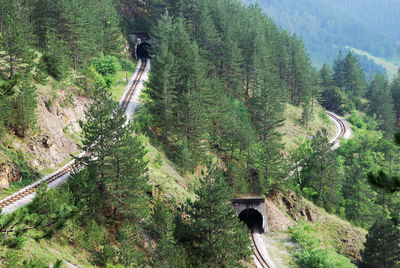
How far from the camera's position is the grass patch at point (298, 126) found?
6431cm

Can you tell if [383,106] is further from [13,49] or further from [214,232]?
[13,49]

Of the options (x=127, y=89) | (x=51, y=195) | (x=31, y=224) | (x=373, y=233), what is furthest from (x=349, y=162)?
(x=31, y=224)

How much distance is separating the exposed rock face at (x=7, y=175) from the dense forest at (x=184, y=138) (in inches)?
164

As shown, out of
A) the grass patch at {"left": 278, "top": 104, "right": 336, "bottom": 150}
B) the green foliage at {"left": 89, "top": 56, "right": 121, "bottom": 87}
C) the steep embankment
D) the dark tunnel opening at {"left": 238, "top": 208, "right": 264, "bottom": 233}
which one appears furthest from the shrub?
the grass patch at {"left": 278, "top": 104, "right": 336, "bottom": 150}

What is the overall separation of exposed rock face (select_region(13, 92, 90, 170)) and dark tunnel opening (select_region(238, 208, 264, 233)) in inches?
866

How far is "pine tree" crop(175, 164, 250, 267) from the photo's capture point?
24.5 metres

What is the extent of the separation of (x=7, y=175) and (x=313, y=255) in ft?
89.6

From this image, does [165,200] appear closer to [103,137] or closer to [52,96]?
[103,137]

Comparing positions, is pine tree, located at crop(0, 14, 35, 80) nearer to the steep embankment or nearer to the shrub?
the steep embankment

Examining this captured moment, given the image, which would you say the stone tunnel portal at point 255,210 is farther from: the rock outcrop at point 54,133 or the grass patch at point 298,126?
the grass patch at point 298,126

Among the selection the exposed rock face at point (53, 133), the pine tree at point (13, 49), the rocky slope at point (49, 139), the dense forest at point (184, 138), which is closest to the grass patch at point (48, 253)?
the dense forest at point (184, 138)

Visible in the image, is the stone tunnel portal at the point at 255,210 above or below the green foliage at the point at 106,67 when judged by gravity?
below

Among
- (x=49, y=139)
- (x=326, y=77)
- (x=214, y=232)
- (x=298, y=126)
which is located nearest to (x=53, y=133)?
(x=49, y=139)

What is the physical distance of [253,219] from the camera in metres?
41.2
